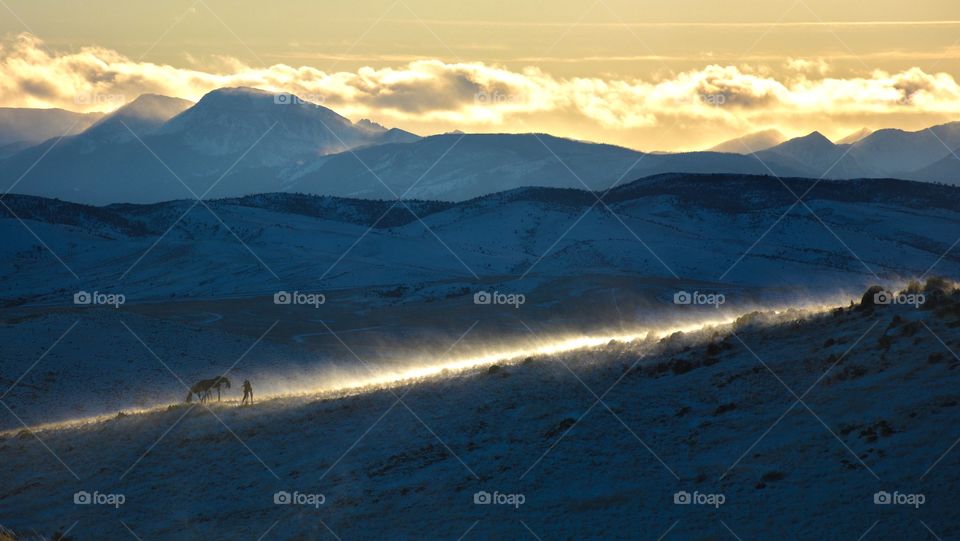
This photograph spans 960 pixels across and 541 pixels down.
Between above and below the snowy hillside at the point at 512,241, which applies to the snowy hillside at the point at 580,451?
below

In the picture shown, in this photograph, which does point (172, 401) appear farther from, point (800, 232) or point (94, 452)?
point (800, 232)

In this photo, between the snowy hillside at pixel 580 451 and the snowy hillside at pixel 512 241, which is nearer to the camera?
the snowy hillside at pixel 580 451

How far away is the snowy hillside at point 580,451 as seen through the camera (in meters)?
17.2

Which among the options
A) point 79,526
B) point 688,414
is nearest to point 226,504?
point 79,526

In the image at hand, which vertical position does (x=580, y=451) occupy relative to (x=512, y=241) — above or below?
below

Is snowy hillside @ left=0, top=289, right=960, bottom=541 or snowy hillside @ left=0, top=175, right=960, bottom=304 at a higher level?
snowy hillside @ left=0, top=175, right=960, bottom=304

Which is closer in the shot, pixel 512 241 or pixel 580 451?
pixel 580 451

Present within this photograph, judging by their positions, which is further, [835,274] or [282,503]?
[835,274]

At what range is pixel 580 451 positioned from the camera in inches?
814

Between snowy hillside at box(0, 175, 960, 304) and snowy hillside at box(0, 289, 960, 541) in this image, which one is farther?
snowy hillside at box(0, 175, 960, 304)

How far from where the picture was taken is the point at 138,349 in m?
45.8

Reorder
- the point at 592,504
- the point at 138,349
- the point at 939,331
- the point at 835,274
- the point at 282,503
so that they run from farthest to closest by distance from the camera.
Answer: the point at 835,274 → the point at 138,349 → the point at 939,331 → the point at 282,503 → the point at 592,504

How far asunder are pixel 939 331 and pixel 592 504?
29.8 ft

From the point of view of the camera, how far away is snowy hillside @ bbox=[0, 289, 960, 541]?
1722 cm
